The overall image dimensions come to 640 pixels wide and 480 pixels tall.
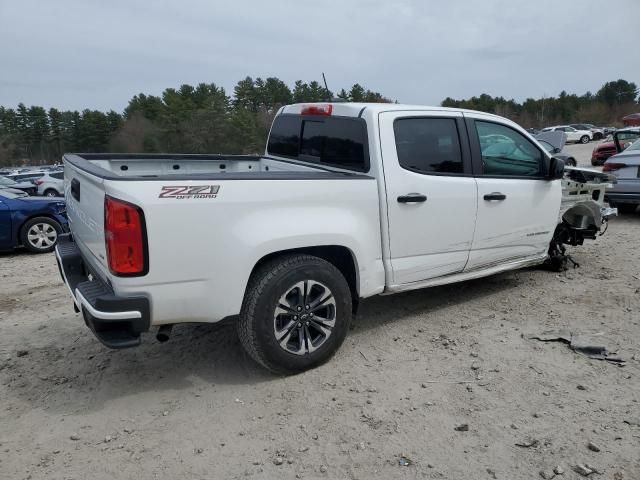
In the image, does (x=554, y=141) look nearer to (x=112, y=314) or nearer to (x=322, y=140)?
(x=322, y=140)

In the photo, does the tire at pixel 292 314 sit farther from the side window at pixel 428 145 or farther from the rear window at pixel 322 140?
the side window at pixel 428 145

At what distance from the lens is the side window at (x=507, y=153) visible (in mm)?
4625

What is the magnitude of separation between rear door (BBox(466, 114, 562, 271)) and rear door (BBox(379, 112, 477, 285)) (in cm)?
15

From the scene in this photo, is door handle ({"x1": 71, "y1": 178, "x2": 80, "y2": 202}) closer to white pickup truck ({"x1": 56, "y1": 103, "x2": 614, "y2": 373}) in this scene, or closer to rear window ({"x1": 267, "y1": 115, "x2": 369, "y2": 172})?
white pickup truck ({"x1": 56, "y1": 103, "x2": 614, "y2": 373})

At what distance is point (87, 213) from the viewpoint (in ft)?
11.4

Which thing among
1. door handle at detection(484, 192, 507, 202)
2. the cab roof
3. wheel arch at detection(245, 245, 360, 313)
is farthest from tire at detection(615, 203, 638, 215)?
wheel arch at detection(245, 245, 360, 313)

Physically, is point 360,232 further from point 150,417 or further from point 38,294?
point 38,294

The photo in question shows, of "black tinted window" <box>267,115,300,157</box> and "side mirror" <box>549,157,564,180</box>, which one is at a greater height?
"black tinted window" <box>267,115,300,157</box>

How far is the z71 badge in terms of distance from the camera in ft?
9.78

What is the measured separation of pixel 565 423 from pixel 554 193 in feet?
9.13

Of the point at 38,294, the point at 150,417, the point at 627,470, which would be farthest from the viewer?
the point at 38,294

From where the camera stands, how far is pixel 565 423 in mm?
3021

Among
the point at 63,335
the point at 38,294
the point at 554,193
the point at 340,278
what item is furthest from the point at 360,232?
the point at 38,294

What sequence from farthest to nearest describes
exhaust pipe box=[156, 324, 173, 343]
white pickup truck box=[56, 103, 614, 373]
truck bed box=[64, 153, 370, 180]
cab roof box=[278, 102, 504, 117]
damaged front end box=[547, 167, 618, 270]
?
damaged front end box=[547, 167, 618, 270] → truck bed box=[64, 153, 370, 180] → cab roof box=[278, 102, 504, 117] → exhaust pipe box=[156, 324, 173, 343] → white pickup truck box=[56, 103, 614, 373]
